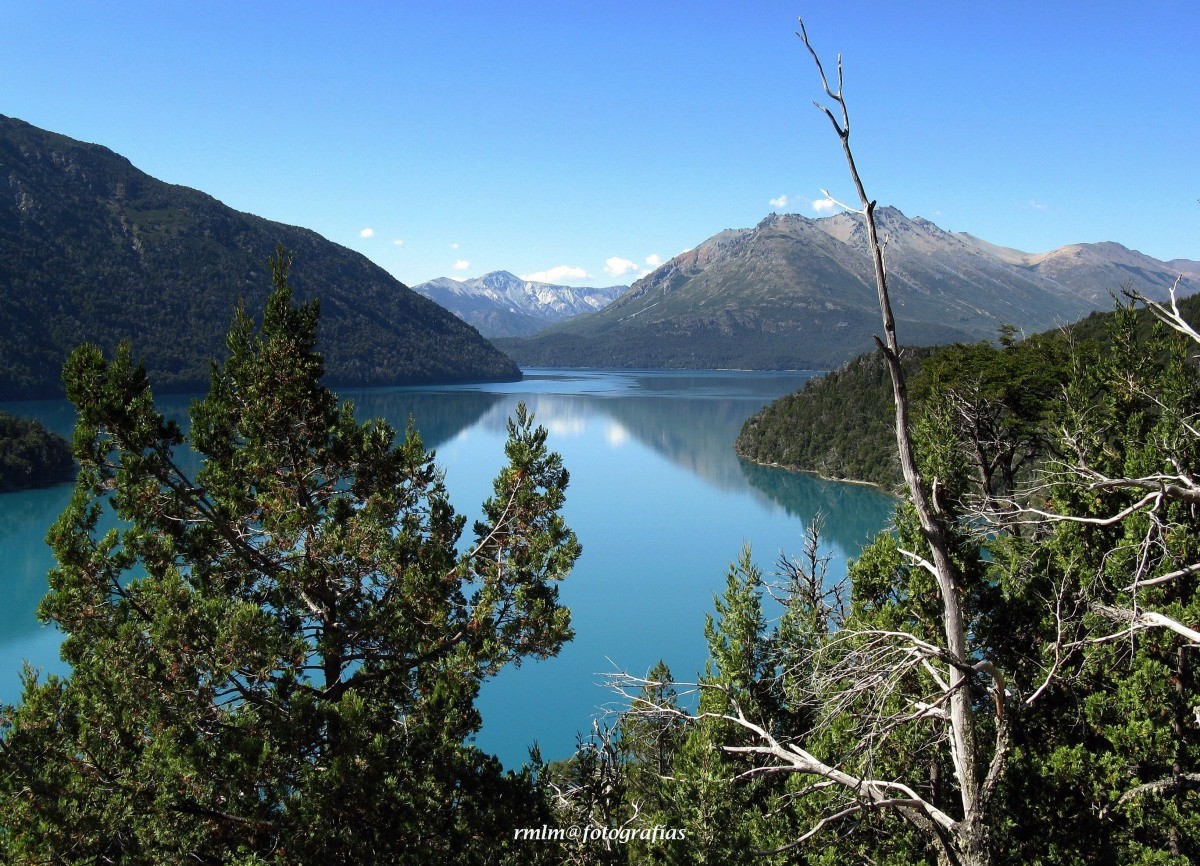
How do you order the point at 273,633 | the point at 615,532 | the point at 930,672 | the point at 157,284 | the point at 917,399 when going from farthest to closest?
the point at 157,284, the point at 615,532, the point at 917,399, the point at 273,633, the point at 930,672

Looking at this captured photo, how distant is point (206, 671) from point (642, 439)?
60391 millimetres

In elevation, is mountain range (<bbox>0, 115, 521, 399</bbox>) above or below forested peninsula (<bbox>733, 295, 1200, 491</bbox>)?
above

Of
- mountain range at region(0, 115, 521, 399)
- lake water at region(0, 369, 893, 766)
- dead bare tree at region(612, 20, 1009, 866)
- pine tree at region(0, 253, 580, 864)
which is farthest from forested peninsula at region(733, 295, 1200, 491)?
mountain range at region(0, 115, 521, 399)

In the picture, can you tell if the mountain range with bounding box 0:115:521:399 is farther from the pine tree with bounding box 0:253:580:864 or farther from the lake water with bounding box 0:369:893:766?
the pine tree with bounding box 0:253:580:864

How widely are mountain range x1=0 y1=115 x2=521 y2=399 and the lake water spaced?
66.3 ft

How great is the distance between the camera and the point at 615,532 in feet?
112

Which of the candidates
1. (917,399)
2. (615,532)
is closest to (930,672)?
(917,399)

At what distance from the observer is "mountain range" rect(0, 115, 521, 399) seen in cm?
8925

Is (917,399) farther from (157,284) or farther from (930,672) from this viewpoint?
(157,284)

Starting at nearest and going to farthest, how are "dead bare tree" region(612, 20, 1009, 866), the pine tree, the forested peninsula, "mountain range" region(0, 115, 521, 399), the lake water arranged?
"dead bare tree" region(612, 20, 1009, 866), the pine tree, the forested peninsula, the lake water, "mountain range" region(0, 115, 521, 399)

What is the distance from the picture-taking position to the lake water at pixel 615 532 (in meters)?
19.1

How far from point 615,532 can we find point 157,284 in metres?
102

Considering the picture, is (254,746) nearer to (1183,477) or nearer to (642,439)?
Answer: (1183,477)

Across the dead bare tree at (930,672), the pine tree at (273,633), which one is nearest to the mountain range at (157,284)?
the pine tree at (273,633)
